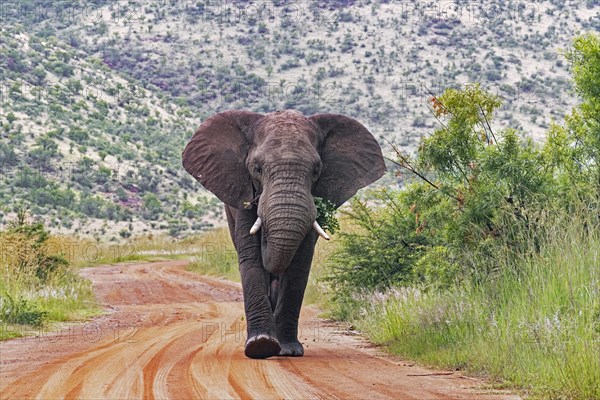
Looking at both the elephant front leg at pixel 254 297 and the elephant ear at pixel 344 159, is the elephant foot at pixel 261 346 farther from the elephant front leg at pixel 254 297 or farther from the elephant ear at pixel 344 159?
the elephant ear at pixel 344 159

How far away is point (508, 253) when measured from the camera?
36.9 ft

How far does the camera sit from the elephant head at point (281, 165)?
11352 mm

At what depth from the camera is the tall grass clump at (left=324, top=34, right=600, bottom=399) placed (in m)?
8.84

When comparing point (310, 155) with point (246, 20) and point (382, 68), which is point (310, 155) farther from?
point (246, 20)

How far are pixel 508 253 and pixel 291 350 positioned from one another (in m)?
2.96

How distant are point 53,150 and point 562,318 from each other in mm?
52592

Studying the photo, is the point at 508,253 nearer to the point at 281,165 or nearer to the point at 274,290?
the point at 281,165

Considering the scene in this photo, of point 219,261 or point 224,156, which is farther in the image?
point 219,261

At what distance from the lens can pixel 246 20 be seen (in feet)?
328

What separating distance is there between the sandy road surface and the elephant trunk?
48.5 inches

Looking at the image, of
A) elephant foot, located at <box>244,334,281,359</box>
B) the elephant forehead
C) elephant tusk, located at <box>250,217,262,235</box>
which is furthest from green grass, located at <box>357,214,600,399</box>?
the elephant forehead

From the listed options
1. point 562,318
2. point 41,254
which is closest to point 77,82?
point 41,254

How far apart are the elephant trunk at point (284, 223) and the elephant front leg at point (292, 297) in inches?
39.0

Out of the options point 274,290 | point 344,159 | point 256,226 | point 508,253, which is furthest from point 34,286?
point 508,253
